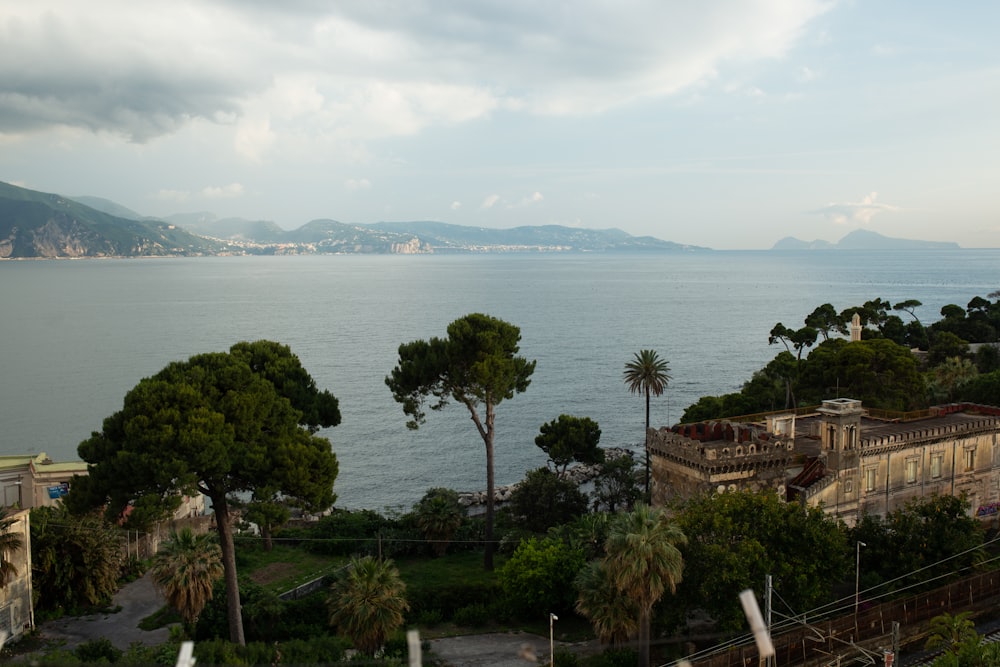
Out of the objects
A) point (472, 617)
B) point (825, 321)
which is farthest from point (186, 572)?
point (825, 321)

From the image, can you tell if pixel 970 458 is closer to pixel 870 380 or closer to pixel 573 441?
pixel 870 380

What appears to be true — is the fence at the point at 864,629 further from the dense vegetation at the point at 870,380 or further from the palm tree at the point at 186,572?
the dense vegetation at the point at 870,380

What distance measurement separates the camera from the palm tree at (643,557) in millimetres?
23391

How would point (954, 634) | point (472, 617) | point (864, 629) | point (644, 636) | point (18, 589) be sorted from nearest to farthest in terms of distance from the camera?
1. point (954, 634)
2. point (644, 636)
3. point (864, 629)
4. point (18, 589)
5. point (472, 617)

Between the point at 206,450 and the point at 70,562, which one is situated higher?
the point at 206,450

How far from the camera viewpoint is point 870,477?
117ft

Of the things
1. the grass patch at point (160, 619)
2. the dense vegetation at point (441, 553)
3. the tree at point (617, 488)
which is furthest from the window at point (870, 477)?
the grass patch at point (160, 619)

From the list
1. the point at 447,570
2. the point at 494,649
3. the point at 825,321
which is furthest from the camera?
the point at 825,321

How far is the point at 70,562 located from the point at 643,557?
25257mm

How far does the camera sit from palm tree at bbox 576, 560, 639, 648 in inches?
1003

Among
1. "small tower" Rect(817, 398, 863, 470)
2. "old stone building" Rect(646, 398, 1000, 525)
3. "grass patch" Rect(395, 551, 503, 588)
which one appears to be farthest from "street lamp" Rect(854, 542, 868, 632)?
"grass patch" Rect(395, 551, 503, 588)

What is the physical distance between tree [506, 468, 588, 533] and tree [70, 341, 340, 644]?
1641 cm

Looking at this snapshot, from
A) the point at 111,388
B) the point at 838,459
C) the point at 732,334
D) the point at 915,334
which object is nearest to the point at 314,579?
the point at 838,459

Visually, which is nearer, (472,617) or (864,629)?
(864,629)
